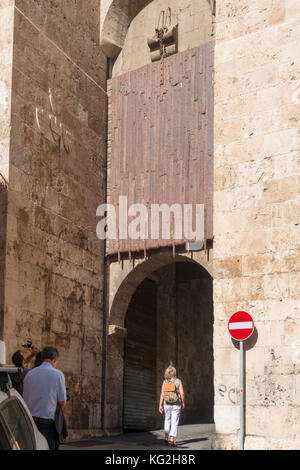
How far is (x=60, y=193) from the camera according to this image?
12.4 metres

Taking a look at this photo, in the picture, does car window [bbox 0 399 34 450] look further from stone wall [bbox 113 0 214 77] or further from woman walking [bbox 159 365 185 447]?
stone wall [bbox 113 0 214 77]

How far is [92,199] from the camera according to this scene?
1333cm

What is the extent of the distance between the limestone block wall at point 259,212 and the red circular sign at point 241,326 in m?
0.40

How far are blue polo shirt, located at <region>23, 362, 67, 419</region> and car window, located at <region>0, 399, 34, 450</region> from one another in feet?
5.99

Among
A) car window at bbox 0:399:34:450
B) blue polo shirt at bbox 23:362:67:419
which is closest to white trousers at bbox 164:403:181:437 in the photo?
blue polo shirt at bbox 23:362:67:419

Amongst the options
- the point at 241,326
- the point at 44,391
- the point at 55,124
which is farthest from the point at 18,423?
the point at 55,124

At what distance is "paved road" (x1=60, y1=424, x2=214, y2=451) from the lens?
35.1ft

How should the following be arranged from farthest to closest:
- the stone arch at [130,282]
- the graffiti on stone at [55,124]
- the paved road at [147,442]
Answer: the stone arch at [130,282]
the graffiti on stone at [55,124]
the paved road at [147,442]

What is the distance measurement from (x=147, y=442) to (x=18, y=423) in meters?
8.69

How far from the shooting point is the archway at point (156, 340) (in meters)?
13.3

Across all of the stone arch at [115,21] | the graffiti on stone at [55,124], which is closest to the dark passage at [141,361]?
the graffiti on stone at [55,124]

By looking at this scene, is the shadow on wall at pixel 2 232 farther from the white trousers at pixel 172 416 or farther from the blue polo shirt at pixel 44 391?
the blue polo shirt at pixel 44 391
